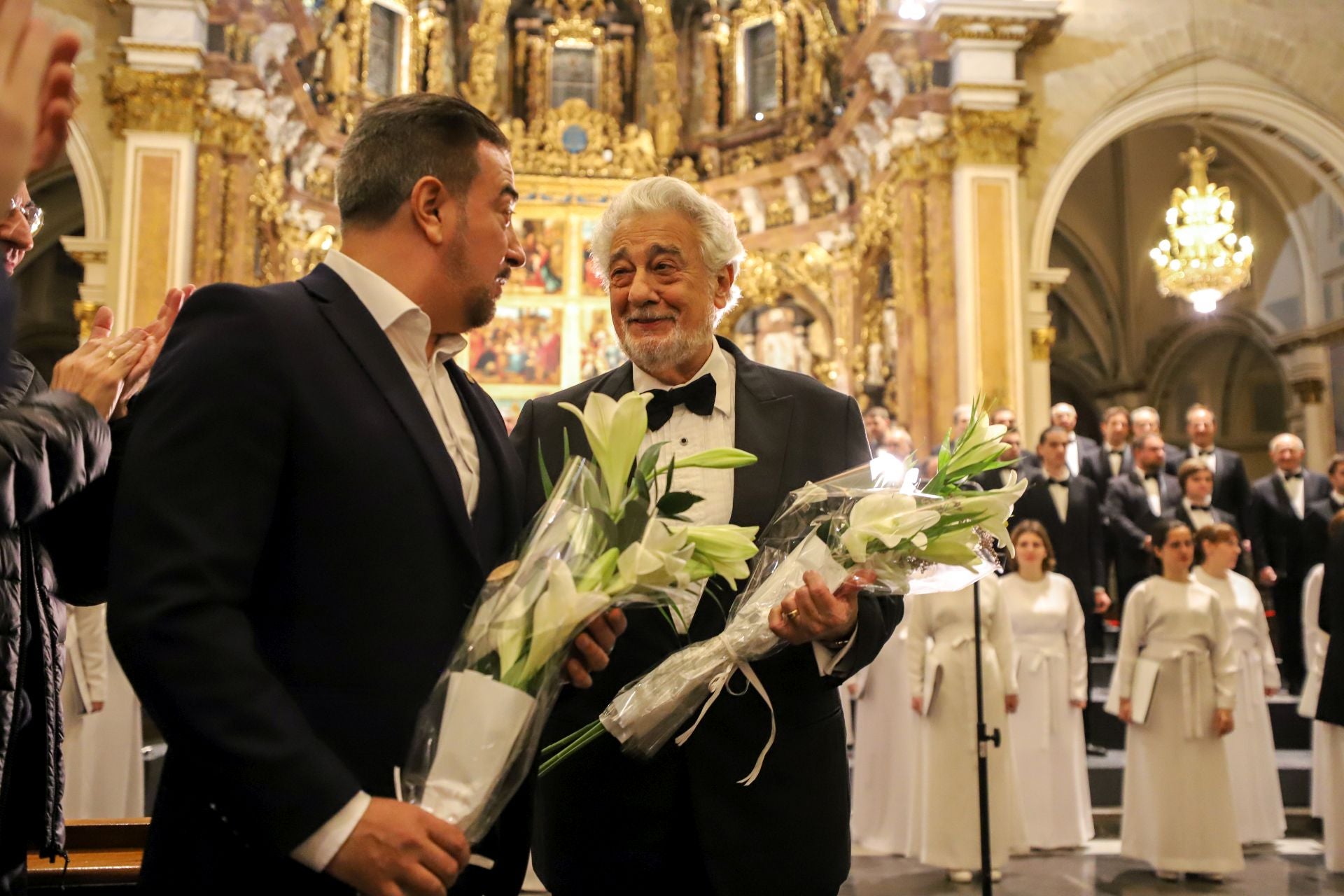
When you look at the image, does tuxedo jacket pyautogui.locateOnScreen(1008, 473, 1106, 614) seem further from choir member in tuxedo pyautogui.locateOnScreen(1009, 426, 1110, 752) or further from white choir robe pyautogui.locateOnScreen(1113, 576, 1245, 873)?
white choir robe pyautogui.locateOnScreen(1113, 576, 1245, 873)

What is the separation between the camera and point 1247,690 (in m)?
7.47

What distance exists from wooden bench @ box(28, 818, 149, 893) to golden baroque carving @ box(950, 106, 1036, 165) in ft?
31.9

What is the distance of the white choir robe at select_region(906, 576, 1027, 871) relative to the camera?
6262 millimetres

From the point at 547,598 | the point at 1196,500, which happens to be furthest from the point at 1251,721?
→ the point at 547,598

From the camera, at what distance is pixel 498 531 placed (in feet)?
6.31

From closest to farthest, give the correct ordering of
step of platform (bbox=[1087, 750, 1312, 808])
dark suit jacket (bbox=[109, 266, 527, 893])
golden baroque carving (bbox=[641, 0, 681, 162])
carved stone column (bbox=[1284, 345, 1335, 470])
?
dark suit jacket (bbox=[109, 266, 527, 893])
step of platform (bbox=[1087, 750, 1312, 808])
carved stone column (bbox=[1284, 345, 1335, 470])
golden baroque carving (bbox=[641, 0, 681, 162])

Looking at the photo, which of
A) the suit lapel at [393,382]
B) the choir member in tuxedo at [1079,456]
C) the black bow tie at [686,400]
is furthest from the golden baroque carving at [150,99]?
the suit lapel at [393,382]

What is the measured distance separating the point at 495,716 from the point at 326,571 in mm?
325

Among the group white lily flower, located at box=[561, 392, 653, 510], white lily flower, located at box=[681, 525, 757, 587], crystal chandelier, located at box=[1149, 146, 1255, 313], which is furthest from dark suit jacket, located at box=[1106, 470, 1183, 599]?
white lily flower, located at box=[561, 392, 653, 510]

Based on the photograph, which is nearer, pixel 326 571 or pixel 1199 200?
pixel 326 571

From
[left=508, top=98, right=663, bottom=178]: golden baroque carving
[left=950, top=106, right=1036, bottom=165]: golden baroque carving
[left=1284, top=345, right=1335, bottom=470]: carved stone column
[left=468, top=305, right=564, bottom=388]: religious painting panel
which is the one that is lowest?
[left=1284, top=345, right=1335, bottom=470]: carved stone column

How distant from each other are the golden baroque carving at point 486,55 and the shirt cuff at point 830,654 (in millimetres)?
14826

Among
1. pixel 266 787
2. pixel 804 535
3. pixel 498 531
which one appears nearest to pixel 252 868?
pixel 266 787

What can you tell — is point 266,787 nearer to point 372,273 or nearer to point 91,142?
point 372,273
